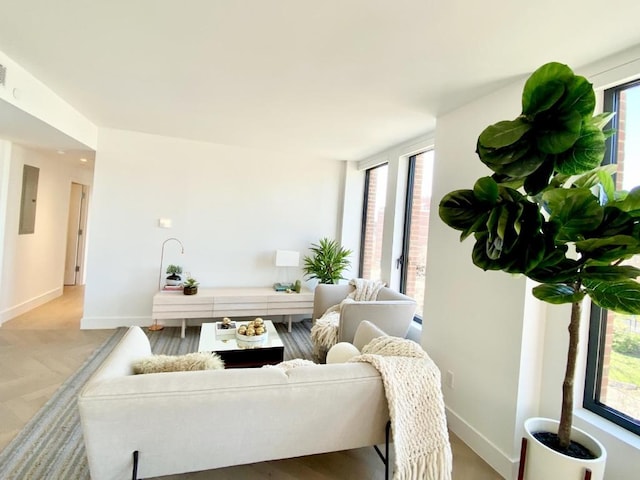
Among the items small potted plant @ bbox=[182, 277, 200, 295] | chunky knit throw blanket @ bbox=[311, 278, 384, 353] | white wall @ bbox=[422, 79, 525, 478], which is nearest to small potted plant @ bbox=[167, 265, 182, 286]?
small potted plant @ bbox=[182, 277, 200, 295]

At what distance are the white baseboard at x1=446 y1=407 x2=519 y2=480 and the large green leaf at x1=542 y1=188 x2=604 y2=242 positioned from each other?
1627mm

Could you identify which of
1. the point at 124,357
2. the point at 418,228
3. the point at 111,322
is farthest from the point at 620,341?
the point at 111,322

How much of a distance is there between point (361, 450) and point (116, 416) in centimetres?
159

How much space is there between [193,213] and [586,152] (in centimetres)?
430

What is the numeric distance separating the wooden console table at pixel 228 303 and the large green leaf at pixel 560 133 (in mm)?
3615

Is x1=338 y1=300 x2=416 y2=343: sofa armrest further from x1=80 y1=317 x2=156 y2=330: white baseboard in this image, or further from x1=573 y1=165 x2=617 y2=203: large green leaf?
x1=80 y1=317 x2=156 y2=330: white baseboard

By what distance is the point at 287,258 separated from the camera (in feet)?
15.3

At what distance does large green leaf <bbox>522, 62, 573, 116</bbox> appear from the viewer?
117 cm

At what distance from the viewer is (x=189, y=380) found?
4.66 ft

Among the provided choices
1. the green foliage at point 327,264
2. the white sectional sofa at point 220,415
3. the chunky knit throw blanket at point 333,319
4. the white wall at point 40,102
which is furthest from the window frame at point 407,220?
the white wall at point 40,102

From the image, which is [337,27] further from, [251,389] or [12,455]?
[12,455]

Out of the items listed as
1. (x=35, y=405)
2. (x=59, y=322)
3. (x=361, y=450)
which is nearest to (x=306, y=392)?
(x=361, y=450)

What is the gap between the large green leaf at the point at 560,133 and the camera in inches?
45.3

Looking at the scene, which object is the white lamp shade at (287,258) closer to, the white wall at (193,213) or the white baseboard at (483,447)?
the white wall at (193,213)
